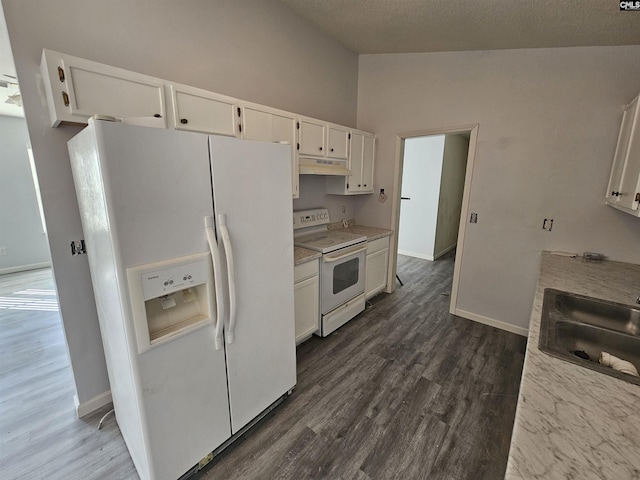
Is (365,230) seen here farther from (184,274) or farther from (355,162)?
(184,274)

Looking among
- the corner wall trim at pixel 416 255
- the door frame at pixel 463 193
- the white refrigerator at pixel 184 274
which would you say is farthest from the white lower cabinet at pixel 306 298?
the corner wall trim at pixel 416 255

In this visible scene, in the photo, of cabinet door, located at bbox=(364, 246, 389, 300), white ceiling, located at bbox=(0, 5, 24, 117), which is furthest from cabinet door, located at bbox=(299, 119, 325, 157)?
white ceiling, located at bbox=(0, 5, 24, 117)

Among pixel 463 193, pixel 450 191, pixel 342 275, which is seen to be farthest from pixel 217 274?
pixel 450 191

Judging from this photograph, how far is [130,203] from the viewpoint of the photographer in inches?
41.7

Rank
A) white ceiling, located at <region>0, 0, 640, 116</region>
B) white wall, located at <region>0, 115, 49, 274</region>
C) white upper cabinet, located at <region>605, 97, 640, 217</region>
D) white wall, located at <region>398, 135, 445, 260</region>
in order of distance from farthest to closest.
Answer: white wall, located at <region>398, 135, 445, 260</region>, white wall, located at <region>0, 115, 49, 274</region>, white ceiling, located at <region>0, 0, 640, 116</region>, white upper cabinet, located at <region>605, 97, 640, 217</region>

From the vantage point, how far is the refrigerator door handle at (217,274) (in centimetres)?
129

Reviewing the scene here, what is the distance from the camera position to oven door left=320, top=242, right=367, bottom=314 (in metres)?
2.62

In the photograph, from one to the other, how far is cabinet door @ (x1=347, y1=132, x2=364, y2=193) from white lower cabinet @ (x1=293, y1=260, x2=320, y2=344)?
1.26 meters

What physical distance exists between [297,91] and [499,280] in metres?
2.99

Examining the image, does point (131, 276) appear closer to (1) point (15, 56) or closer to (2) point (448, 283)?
(1) point (15, 56)

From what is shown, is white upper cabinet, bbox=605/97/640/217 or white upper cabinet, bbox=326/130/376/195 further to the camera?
white upper cabinet, bbox=326/130/376/195

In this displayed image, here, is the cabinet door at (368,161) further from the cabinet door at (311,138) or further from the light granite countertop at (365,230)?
the cabinet door at (311,138)

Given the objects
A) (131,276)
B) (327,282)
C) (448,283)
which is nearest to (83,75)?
(131,276)
